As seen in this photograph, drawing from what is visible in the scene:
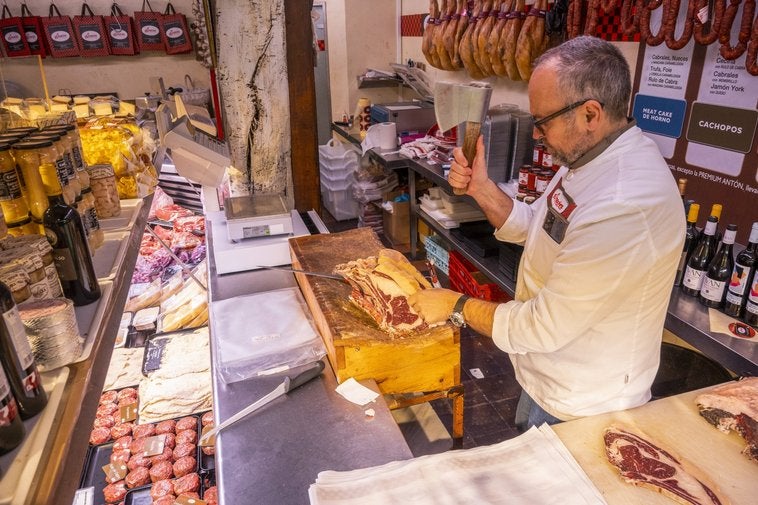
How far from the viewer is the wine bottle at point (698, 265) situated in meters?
2.52

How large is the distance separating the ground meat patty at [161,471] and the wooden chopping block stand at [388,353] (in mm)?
996

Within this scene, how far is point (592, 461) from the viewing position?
139 cm

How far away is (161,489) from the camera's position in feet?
7.12

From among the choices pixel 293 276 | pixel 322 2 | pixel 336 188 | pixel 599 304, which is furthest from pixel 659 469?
pixel 322 2

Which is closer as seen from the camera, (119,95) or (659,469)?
(659,469)

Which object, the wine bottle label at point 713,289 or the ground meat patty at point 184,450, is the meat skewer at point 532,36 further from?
the ground meat patty at point 184,450

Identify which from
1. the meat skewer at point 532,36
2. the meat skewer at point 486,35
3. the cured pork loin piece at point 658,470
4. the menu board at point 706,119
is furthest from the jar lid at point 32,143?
the meat skewer at point 486,35

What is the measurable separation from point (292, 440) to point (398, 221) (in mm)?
4734

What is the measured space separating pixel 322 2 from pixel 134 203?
6.57 meters

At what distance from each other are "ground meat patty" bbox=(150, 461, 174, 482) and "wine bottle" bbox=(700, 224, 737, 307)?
2.62 meters

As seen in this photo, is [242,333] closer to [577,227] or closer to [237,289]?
[237,289]

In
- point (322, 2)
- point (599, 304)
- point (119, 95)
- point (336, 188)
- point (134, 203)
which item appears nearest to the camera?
point (599, 304)

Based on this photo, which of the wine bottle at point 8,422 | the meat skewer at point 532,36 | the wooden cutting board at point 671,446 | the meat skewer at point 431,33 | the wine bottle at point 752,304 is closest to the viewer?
the wine bottle at point 8,422

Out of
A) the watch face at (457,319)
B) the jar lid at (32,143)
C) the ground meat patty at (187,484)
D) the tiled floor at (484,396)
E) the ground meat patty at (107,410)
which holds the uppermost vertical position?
the jar lid at (32,143)
